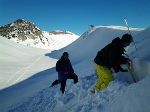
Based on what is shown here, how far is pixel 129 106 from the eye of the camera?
507 cm

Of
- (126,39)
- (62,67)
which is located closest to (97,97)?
(126,39)

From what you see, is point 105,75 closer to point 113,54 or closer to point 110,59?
point 110,59

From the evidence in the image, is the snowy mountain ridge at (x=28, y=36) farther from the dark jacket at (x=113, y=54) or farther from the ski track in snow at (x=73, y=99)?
the dark jacket at (x=113, y=54)

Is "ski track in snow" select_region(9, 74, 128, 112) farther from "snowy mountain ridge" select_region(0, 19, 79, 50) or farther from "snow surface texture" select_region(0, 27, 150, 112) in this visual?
"snowy mountain ridge" select_region(0, 19, 79, 50)

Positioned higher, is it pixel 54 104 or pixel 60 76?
pixel 60 76

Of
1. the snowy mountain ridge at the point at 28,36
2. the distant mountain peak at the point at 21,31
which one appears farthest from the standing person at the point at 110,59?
the distant mountain peak at the point at 21,31

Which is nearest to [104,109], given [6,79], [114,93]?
[114,93]

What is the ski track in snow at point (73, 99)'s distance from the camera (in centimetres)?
678

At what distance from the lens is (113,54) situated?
6336 millimetres

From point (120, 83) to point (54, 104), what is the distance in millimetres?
2570

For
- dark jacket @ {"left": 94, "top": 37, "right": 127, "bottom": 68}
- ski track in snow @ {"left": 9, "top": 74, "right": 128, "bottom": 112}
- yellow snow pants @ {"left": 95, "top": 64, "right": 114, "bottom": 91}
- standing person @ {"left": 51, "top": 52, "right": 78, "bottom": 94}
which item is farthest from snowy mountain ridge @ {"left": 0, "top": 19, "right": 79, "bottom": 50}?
dark jacket @ {"left": 94, "top": 37, "right": 127, "bottom": 68}

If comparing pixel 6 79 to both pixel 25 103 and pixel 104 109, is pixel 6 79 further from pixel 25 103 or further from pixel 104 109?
pixel 104 109

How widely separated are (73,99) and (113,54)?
2459 mm

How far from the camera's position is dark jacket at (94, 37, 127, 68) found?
6.29 m
